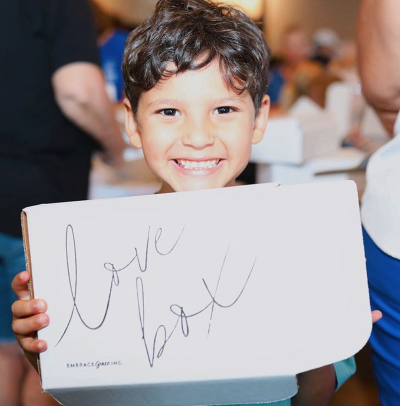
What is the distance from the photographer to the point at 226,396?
0.83 m

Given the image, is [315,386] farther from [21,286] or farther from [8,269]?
[8,269]

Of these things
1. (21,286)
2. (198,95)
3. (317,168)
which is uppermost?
(198,95)

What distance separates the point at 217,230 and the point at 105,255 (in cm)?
16

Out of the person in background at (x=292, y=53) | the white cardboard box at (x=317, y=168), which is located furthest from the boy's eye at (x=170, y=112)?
the person in background at (x=292, y=53)

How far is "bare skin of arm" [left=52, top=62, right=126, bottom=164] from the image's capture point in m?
1.43

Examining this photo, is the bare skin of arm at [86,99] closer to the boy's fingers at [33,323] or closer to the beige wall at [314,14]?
the boy's fingers at [33,323]

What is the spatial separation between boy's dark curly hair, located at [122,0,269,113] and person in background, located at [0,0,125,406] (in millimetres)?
422

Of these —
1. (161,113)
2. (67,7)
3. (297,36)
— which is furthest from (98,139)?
(297,36)

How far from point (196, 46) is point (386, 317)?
564 mm

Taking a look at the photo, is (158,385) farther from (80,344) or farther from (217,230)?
(217,230)

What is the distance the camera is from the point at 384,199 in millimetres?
1005

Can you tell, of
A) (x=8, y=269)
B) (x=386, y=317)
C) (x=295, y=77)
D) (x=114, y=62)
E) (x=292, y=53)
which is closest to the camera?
(x=386, y=317)

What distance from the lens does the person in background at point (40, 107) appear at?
1.40 meters

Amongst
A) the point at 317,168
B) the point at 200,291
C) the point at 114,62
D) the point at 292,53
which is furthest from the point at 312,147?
the point at 292,53
